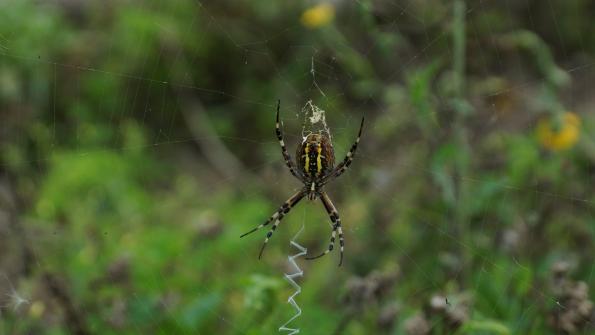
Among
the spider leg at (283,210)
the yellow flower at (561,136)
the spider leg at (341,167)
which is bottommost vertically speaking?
the spider leg at (283,210)

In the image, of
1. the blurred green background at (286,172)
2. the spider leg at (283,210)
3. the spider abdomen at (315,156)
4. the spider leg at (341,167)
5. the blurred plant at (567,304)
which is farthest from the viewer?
the spider leg at (283,210)

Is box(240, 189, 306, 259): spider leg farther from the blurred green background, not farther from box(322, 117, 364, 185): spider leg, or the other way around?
box(322, 117, 364, 185): spider leg

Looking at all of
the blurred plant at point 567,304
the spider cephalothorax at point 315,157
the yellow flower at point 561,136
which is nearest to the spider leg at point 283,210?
the spider cephalothorax at point 315,157

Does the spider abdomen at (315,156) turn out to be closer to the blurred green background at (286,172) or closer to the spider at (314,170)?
the spider at (314,170)

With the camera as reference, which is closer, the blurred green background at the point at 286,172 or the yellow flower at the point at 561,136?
the blurred green background at the point at 286,172

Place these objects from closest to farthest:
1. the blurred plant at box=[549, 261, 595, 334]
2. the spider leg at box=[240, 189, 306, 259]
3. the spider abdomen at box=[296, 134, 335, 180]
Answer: the blurred plant at box=[549, 261, 595, 334] < the spider abdomen at box=[296, 134, 335, 180] < the spider leg at box=[240, 189, 306, 259]

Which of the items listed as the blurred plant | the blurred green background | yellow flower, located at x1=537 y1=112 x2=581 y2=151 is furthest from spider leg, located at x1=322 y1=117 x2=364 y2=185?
the blurred plant

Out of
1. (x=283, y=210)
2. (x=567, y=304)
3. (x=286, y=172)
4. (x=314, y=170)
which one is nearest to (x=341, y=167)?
(x=314, y=170)

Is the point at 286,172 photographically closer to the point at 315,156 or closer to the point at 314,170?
the point at 314,170

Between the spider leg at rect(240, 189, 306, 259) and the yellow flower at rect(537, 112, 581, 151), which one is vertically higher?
the yellow flower at rect(537, 112, 581, 151)

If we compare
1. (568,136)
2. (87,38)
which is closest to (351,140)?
(568,136)
